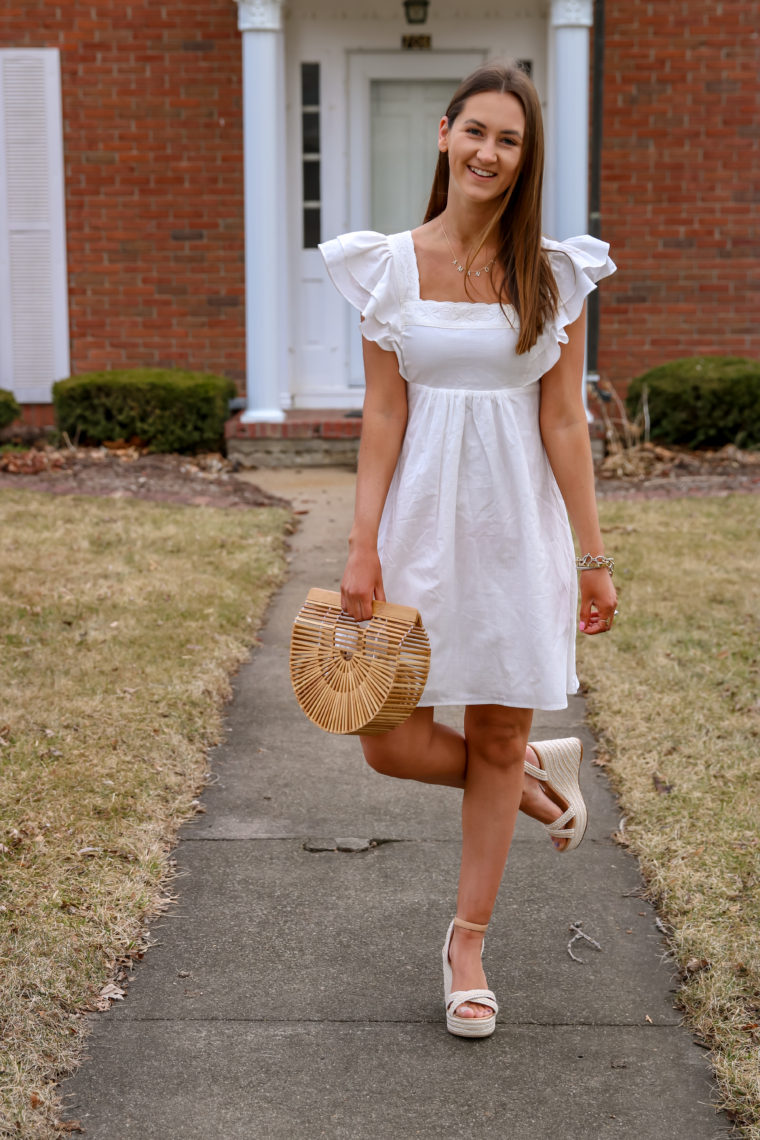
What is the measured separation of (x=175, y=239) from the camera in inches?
394

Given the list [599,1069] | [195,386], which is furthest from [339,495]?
[599,1069]

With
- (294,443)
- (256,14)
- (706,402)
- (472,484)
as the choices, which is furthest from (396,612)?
(256,14)

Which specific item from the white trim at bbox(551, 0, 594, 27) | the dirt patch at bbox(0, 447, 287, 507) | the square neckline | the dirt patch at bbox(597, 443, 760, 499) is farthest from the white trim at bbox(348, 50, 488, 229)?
the square neckline

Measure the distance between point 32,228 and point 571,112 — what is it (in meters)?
4.25

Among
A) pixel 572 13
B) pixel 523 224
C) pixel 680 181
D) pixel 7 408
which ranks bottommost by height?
pixel 7 408

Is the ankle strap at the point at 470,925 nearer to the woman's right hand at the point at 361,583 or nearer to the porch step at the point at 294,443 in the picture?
the woman's right hand at the point at 361,583

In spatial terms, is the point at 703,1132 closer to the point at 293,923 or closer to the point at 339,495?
the point at 293,923

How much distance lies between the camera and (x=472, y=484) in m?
2.46

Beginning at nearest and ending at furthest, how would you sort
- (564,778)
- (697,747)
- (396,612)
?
1. (396,612)
2. (564,778)
3. (697,747)

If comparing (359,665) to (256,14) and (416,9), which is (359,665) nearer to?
(256,14)

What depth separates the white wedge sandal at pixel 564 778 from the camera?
Result: 2916mm

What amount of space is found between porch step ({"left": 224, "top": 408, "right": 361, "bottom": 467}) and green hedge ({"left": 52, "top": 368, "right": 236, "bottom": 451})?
23 centimetres

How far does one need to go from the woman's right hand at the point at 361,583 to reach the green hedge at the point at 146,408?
6825 millimetres

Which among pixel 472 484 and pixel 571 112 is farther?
pixel 571 112
